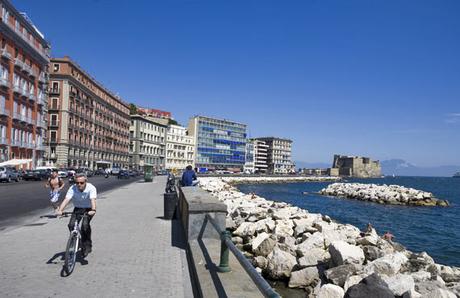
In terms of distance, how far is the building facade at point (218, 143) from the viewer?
154 m

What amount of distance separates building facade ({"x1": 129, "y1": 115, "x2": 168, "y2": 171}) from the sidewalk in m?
106

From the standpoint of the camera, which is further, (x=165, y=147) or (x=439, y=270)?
(x=165, y=147)

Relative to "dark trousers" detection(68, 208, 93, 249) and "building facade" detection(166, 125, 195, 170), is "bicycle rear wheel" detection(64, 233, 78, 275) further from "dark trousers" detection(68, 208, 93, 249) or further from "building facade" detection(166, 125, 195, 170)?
"building facade" detection(166, 125, 195, 170)

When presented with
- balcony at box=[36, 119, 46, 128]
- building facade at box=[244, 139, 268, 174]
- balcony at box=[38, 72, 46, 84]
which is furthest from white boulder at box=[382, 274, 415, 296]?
building facade at box=[244, 139, 268, 174]

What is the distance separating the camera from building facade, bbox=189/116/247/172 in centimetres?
15438

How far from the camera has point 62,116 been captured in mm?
77375

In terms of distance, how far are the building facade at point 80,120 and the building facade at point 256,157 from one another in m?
78.9

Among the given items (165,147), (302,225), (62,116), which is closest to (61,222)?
(302,225)

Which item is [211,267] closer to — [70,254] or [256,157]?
[70,254]

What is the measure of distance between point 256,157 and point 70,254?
185333mm

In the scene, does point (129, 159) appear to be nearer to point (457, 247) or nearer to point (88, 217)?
point (457, 247)

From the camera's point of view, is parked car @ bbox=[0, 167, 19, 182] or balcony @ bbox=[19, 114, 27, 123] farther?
balcony @ bbox=[19, 114, 27, 123]

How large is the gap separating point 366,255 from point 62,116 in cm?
7549

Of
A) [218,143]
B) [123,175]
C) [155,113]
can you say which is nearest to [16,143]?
[123,175]
